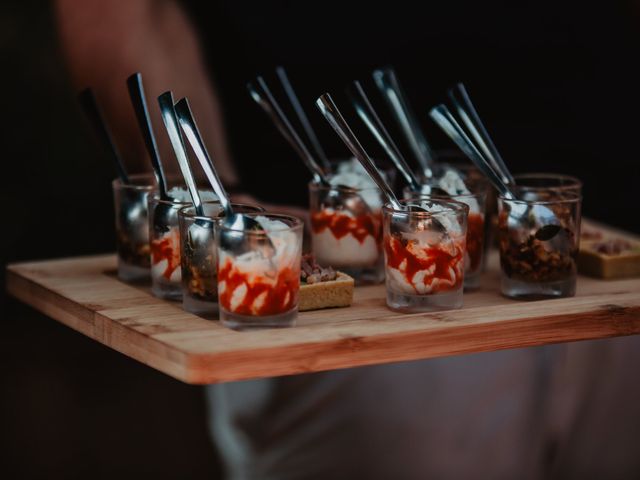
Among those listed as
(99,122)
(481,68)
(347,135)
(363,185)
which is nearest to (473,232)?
(363,185)

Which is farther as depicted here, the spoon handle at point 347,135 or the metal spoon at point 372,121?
the metal spoon at point 372,121

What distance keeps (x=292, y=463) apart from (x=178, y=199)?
1.06m

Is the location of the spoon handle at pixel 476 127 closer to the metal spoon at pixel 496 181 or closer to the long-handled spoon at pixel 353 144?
the metal spoon at pixel 496 181

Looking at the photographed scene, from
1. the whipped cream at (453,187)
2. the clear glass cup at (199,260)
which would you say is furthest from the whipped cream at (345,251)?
the clear glass cup at (199,260)

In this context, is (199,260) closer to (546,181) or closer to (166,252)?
(166,252)

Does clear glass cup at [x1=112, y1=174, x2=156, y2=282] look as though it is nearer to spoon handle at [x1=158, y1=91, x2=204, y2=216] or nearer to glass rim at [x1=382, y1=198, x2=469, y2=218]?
spoon handle at [x1=158, y1=91, x2=204, y2=216]

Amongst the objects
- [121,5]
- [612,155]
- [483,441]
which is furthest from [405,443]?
[121,5]

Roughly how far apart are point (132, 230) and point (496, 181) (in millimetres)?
532

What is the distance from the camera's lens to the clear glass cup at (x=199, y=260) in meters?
1.49

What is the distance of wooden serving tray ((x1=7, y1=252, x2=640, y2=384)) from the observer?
1357 mm

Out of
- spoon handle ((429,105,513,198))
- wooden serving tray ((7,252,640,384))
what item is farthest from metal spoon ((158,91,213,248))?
spoon handle ((429,105,513,198))

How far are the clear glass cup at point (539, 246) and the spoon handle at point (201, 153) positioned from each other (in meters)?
0.40

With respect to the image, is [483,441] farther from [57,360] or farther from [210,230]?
[57,360]

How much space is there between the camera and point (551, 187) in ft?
5.88
